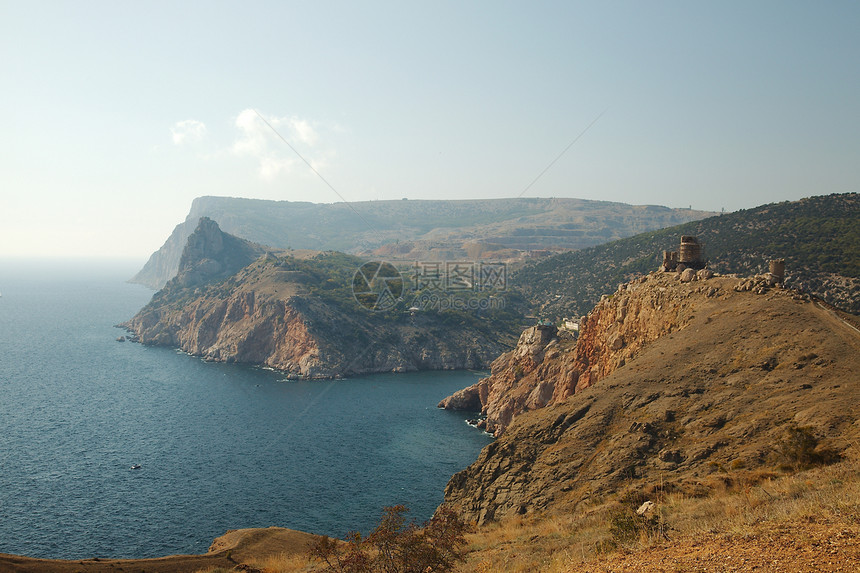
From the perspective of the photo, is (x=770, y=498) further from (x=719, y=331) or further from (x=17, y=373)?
(x=17, y=373)

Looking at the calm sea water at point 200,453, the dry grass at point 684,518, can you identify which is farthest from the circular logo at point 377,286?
the dry grass at point 684,518

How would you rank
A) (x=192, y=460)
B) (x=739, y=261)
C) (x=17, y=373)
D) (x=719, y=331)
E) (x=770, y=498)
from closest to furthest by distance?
(x=770, y=498)
(x=719, y=331)
(x=192, y=460)
(x=739, y=261)
(x=17, y=373)

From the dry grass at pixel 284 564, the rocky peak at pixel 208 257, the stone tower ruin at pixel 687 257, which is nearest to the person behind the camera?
the dry grass at pixel 284 564

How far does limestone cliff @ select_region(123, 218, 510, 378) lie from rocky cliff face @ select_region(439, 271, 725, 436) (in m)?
35.0

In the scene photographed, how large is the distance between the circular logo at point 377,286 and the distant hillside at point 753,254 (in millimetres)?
39597

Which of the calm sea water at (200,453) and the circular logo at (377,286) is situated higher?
the circular logo at (377,286)

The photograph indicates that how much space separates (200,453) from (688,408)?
51.6 m

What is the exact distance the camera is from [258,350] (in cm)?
12144

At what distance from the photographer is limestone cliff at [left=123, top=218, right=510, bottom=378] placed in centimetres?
11406

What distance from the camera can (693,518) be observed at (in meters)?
17.8

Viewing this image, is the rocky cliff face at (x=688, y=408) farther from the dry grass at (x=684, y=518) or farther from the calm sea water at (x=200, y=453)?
the calm sea water at (x=200, y=453)

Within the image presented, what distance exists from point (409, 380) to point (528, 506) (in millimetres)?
75507

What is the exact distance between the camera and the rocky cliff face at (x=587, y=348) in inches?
1582

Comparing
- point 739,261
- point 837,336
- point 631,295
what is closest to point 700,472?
point 837,336
